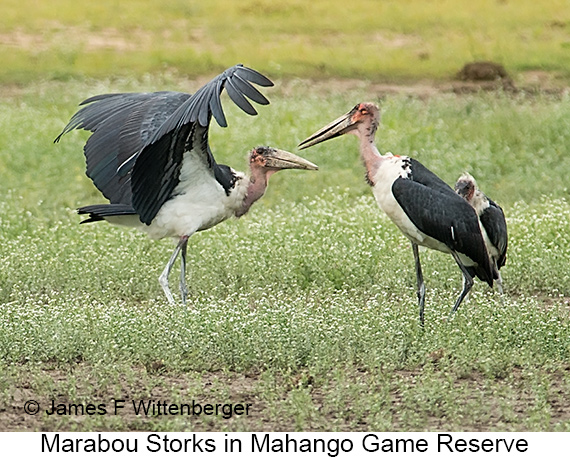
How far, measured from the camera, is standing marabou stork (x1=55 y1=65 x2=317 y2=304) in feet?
21.0

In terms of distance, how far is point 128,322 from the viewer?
5.87 metres

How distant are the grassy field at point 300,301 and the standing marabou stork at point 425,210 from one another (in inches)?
11.3

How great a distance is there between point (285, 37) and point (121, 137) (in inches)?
380

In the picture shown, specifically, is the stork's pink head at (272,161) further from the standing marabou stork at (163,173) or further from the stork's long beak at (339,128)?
the stork's long beak at (339,128)

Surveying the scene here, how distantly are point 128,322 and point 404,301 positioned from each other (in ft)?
A: 5.48

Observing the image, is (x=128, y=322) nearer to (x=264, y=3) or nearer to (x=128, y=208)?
(x=128, y=208)

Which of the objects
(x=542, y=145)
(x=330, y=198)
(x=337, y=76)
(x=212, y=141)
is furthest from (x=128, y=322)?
(x=337, y=76)

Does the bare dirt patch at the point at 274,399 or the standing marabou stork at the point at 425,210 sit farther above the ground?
the standing marabou stork at the point at 425,210

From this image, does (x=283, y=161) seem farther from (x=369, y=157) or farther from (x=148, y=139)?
(x=148, y=139)

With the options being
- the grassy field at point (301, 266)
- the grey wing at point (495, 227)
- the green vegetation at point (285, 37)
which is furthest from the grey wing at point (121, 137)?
the green vegetation at point (285, 37)

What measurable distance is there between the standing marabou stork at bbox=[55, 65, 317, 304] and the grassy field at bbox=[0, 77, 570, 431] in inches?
20.0

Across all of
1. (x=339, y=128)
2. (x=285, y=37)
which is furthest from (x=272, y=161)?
(x=285, y=37)

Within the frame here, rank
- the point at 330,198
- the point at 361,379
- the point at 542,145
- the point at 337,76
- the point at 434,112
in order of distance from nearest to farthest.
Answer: the point at 361,379 < the point at 330,198 < the point at 542,145 < the point at 434,112 < the point at 337,76

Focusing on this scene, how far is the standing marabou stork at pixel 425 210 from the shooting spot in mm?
6176
